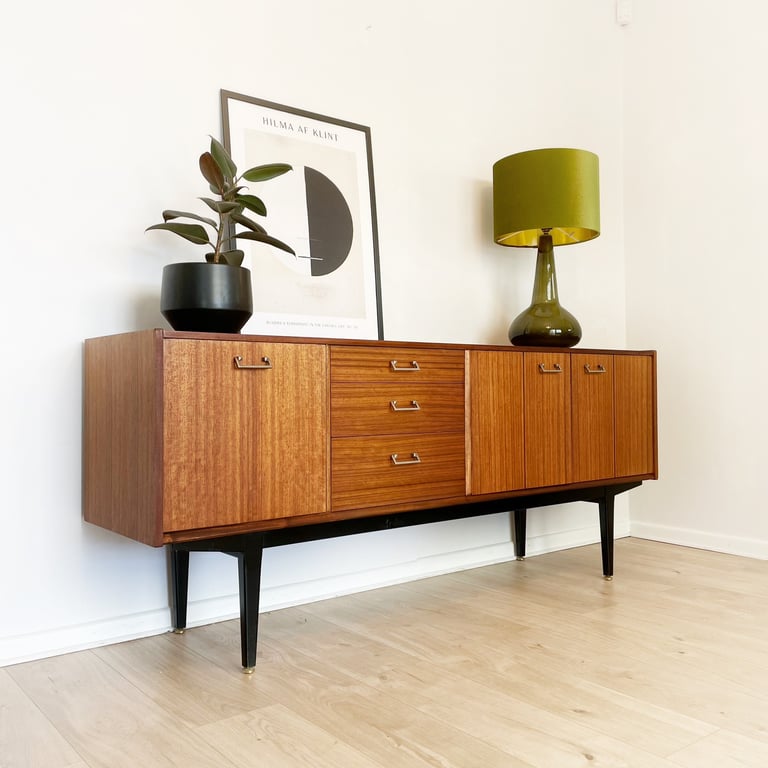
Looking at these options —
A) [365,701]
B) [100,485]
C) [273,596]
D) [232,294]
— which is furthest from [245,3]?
→ [365,701]

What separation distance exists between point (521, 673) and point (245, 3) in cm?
196

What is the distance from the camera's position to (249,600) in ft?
5.53

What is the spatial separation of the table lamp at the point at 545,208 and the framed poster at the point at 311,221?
1.52 ft

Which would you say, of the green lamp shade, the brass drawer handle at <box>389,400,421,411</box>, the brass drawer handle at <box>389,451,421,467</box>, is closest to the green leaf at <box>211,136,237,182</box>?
the brass drawer handle at <box>389,400,421,411</box>

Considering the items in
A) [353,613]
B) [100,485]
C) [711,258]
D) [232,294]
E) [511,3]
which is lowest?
[353,613]

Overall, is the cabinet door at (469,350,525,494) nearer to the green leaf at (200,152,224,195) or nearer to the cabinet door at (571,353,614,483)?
the cabinet door at (571,353,614,483)

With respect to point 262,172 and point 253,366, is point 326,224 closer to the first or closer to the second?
point 262,172

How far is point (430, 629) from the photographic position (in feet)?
6.49

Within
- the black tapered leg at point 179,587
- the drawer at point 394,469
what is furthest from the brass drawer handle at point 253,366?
the black tapered leg at point 179,587

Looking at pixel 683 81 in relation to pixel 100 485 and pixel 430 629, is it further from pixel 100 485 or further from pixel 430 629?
pixel 100 485

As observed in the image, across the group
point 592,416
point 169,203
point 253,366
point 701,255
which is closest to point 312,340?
point 253,366

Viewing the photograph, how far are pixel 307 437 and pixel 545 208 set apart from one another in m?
1.19

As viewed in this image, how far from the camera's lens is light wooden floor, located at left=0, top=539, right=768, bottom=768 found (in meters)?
1.29

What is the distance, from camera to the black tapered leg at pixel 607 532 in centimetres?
251
